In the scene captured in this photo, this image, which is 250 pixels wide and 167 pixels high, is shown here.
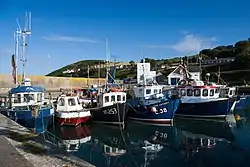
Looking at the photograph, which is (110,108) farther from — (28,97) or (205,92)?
(205,92)

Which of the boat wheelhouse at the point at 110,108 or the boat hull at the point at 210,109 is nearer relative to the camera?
the boat wheelhouse at the point at 110,108

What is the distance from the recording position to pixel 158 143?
1758cm

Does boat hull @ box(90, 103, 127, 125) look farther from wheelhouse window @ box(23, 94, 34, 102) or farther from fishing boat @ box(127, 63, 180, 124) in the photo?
wheelhouse window @ box(23, 94, 34, 102)

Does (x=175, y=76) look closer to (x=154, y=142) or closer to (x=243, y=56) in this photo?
(x=243, y=56)

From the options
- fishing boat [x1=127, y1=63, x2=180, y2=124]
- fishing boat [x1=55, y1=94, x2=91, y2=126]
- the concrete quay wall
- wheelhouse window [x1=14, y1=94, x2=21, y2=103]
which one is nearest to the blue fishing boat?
wheelhouse window [x1=14, y1=94, x2=21, y2=103]

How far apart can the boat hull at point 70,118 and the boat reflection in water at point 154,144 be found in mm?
464

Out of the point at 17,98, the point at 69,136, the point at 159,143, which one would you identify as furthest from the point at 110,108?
the point at 17,98

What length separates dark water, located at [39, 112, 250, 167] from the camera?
1333 centimetres

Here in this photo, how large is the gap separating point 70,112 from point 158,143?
23.1 ft

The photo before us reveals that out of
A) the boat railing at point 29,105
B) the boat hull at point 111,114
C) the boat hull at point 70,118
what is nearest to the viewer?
the boat hull at point 70,118

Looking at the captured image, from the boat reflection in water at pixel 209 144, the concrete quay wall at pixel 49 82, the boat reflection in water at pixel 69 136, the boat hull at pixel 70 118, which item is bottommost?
the boat reflection in water at pixel 209 144

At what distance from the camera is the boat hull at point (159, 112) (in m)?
24.0

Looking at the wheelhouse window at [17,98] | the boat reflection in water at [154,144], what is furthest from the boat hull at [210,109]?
the wheelhouse window at [17,98]

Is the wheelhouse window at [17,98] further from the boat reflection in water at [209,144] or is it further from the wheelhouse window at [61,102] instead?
the boat reflection in water at [209,144]
